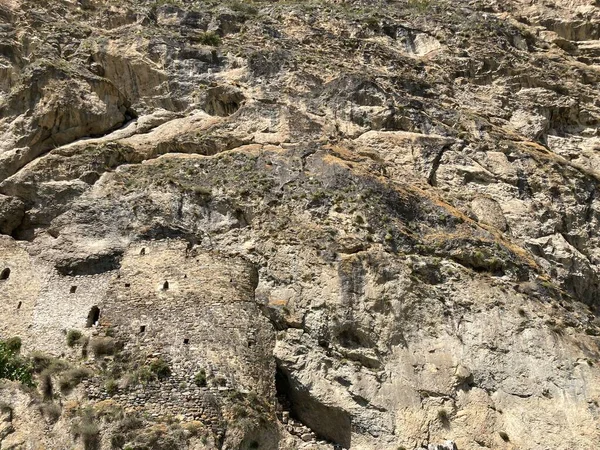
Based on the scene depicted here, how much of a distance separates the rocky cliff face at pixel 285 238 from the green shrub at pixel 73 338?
0.25 metres

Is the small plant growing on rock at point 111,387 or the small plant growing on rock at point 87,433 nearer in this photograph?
the small plant growing on rock at point 87,433

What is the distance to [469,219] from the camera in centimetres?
1873

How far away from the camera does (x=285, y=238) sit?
17.3 meters

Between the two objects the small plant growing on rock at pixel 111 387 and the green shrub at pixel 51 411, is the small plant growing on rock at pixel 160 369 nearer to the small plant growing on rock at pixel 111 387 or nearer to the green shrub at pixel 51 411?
the small plant growing on rock at pixel 111 387

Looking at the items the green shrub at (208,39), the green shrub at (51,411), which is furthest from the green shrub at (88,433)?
the green shrub at (208,39)

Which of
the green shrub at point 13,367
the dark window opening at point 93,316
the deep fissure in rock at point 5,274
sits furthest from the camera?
the deep fissure in rock at point 5,274

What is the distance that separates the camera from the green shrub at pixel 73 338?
49.2ft

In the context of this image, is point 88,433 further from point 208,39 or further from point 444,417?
point 208,39

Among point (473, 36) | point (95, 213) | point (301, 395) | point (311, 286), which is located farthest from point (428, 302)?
point (473, 36)

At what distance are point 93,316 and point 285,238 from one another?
530 cm

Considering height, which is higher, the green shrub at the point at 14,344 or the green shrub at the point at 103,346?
the green shrub at the point at 103,346

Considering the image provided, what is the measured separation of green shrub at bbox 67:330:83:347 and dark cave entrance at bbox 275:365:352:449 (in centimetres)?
475

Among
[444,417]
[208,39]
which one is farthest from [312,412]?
[208,39]

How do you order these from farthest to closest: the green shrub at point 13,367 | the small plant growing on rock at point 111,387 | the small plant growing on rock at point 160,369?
the small plant growing on rock at point 160,369
the green shrub at point 13,367
the small plant growing on rock at point 111,387
